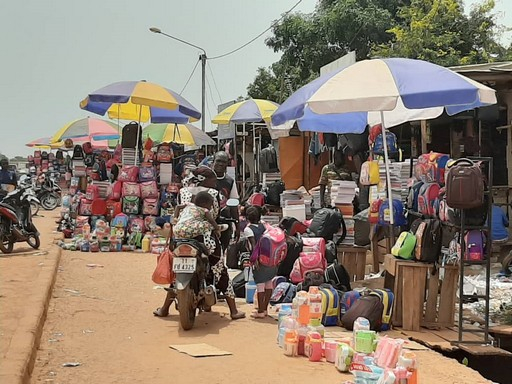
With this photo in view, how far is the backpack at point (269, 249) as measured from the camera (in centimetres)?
702

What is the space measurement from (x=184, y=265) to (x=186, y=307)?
0.44 metres

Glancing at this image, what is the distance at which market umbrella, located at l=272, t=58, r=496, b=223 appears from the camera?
6.30 m

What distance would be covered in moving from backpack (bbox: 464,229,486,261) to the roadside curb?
399cm

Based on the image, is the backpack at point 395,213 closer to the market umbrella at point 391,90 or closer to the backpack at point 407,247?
the backpack at point 407,247

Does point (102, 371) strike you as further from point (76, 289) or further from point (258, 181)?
point (258, 181)

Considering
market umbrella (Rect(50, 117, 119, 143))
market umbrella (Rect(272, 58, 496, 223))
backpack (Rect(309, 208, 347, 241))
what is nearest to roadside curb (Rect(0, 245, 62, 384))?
backpack (Rect(309, 208, 347, 241))

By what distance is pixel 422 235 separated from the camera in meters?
6.57

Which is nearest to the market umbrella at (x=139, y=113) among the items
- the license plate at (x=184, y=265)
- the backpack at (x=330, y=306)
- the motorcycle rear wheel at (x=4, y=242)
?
the motorcycle rear wheel at (x=4, y=242)

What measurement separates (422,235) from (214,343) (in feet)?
7.52

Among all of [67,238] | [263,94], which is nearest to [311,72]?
[263,94]

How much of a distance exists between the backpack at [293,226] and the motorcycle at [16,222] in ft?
19.0

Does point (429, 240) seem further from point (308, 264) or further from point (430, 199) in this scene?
point (308, 264)

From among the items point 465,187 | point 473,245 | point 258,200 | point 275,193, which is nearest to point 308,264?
point 473,245

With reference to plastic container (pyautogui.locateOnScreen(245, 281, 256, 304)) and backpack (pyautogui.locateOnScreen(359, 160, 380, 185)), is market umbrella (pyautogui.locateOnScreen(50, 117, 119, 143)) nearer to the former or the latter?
plastic container (pyautogui.locateOnScreen(245, 281, 256, 304))
